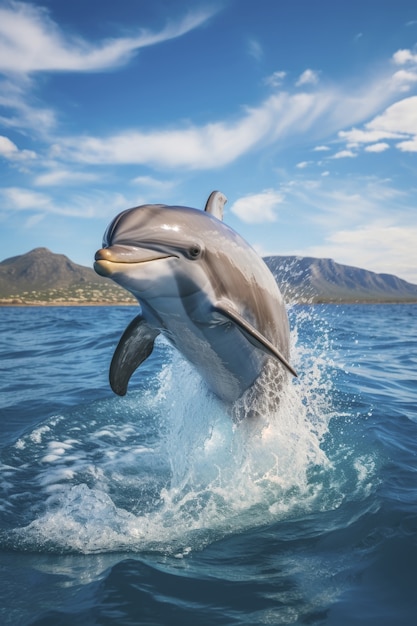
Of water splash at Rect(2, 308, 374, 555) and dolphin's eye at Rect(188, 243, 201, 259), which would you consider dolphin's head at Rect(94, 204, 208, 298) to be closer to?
dolphin's eye at Rect(188, 243, 201, 259)

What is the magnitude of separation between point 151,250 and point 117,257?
475 mm

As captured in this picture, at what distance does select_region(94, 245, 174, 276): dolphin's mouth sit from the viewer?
4652 millimetres

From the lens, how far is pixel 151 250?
5.09 meters

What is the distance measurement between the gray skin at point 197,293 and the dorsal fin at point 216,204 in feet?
5.56

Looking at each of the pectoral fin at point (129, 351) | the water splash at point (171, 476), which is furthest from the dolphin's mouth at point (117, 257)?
the water splash at point (171, 476)

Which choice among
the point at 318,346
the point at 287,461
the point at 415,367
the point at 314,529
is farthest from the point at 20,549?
the point at 318,346

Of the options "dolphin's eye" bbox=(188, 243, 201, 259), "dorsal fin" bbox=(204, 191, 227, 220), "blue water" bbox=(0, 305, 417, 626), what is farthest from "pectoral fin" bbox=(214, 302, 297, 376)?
"dorsal fin" bbox=(204, 191, 227, 220)

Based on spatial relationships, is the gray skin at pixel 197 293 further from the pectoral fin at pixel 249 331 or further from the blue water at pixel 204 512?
the blue water at pixel 204 512

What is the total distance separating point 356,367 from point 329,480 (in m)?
11.6

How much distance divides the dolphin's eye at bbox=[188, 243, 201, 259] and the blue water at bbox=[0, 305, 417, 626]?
304cm

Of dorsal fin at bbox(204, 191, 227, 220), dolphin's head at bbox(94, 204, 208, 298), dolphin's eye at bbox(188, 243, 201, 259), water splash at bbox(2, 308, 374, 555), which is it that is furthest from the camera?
dorsal fin at bbox(204, 191, 227, 220)

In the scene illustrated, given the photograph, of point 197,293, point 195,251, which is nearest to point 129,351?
point 197,293

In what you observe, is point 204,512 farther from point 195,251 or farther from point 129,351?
point 195,251

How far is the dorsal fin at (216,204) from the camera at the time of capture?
27.0ft
